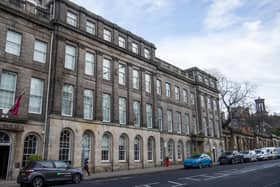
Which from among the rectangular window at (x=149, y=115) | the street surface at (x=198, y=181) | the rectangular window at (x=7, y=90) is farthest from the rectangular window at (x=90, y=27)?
the street surface at (x=198, y=181)

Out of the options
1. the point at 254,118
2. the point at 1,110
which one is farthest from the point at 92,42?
the point at 254,118

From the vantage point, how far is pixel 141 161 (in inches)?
1161

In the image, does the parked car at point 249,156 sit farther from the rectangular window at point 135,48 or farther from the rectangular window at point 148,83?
the rectangular window at point 135,48

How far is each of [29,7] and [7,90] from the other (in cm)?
794

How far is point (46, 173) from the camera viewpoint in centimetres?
1501

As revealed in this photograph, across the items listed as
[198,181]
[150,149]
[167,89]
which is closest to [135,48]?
[167,89]

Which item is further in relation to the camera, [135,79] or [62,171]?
[135,79]

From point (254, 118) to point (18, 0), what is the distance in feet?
224

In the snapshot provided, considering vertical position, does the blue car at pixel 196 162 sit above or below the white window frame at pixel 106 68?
below

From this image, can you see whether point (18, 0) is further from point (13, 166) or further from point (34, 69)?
point (13, 166)

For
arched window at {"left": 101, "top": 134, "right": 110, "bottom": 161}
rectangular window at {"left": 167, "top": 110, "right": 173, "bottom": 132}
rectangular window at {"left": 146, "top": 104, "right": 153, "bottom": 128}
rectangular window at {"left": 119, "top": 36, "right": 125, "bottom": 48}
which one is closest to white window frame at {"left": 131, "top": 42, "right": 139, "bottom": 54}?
rectangular window at {"left": 119, "top": 36, "right": 125, "bottom": 48}

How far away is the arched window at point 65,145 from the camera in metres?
22.2

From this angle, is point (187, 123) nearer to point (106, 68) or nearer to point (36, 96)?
point (106, 68)

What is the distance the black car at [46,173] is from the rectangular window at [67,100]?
762 cm
